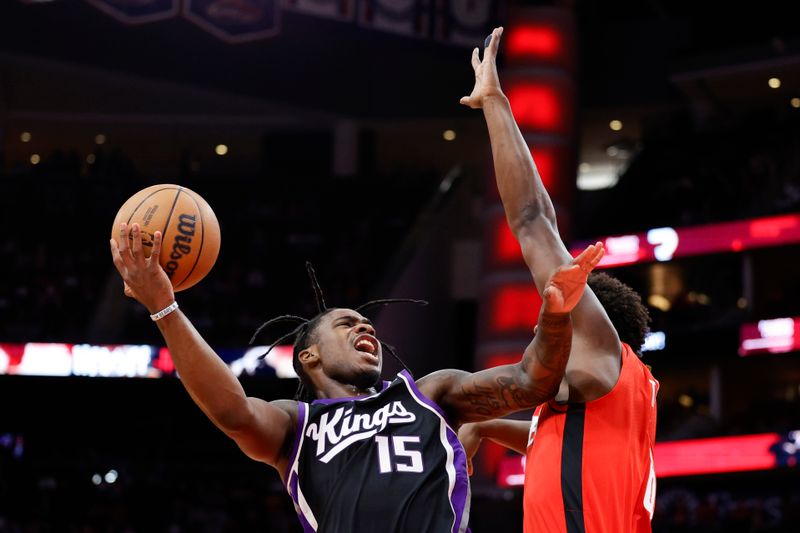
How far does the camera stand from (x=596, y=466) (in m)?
4.13

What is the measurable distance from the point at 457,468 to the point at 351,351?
60 centimetres

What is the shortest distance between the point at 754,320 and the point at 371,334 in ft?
41.3

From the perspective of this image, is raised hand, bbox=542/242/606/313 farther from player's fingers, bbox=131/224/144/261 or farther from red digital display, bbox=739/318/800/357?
red digital display, bbox=739/318/800/357

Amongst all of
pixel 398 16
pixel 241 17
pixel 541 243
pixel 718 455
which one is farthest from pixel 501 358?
pixel 541 243

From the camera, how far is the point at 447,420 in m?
4.22

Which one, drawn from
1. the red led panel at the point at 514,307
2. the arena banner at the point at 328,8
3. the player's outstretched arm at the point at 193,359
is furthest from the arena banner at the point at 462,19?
the player's outstretched arm at the point at 193,359

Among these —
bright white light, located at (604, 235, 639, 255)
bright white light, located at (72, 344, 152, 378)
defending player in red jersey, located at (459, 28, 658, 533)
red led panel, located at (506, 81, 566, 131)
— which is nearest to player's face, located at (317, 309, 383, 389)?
defending player in red jersey, located at (459, 28, 658, 533)

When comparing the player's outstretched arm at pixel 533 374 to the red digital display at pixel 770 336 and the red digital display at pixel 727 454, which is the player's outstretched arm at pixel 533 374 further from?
the red digital display at pixel 770 336

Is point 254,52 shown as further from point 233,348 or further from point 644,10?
point 644,10

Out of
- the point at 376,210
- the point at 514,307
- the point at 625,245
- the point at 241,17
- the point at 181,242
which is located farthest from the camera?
the point at 376,210

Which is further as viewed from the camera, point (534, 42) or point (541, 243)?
point (534, 42)

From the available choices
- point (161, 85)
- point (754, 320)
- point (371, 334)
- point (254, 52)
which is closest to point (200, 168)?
point (161, 85)

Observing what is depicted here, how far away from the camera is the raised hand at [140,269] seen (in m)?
3.71

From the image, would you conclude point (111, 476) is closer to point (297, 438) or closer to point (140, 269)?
point (297, 438)
